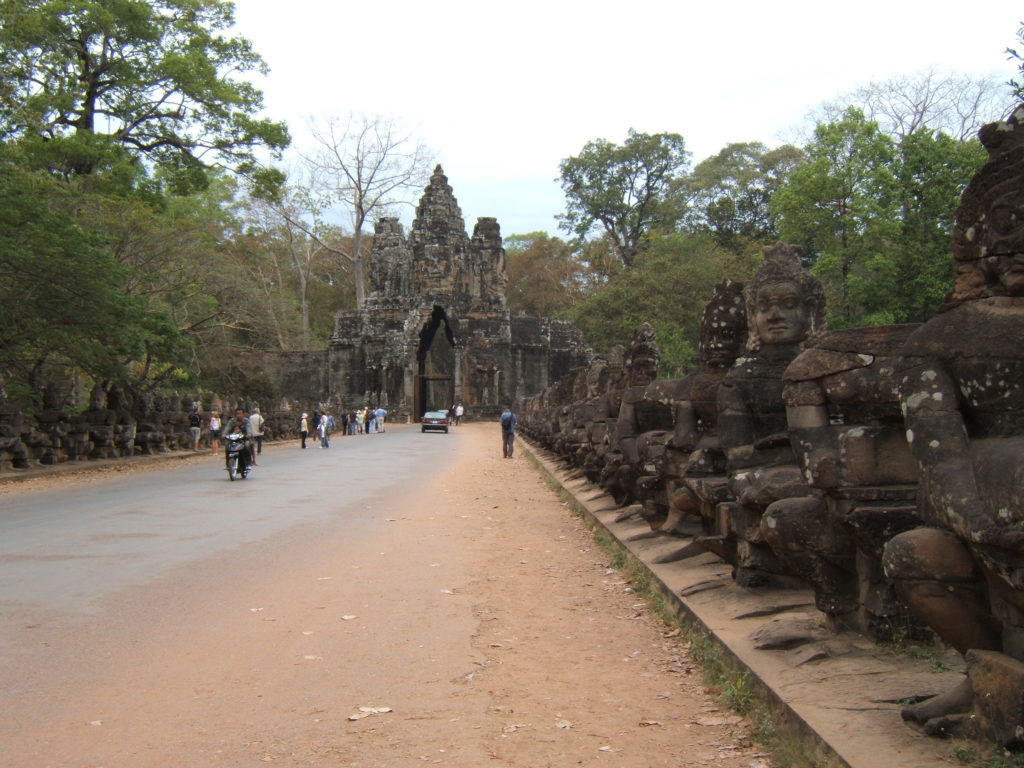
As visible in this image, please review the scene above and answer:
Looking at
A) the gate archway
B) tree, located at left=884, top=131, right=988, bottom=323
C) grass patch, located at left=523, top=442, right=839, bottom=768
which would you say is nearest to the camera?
grass patch, located at left=523, top=442, right=839, bottom=768

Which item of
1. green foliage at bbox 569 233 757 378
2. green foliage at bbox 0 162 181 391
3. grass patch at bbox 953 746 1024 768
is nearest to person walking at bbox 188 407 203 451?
green foliage at bbox 0 162 181 391

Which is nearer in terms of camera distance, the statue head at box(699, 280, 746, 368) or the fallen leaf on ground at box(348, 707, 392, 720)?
the fallen leaf on ground at box(348, 707, 392, 720)

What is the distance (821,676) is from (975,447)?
1.36 m

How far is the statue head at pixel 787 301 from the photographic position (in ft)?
20.0

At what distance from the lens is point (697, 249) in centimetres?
4856

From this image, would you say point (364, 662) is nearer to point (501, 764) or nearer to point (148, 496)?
point (501, 764)

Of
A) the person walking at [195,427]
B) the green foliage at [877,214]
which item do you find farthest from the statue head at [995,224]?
the person walking at [195,427]

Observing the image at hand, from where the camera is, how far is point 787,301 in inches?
240

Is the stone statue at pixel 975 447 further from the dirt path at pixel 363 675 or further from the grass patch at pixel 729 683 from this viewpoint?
the dirt path at pixel 363 675

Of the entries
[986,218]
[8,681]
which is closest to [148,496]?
[8,681]

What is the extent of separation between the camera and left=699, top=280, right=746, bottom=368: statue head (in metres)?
7.51

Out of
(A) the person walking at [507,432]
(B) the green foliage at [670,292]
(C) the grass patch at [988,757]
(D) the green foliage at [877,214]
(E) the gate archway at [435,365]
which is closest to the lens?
(C) the grass patch at [988,757]

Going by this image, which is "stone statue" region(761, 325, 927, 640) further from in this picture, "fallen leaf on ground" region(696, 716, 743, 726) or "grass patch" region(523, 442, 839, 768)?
"fallen leaf on ground" region(696, 716, 743, 726)

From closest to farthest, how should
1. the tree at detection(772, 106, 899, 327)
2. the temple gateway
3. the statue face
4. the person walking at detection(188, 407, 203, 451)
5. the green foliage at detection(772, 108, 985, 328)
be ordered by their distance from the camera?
1. the statue face
2. the green foliage at detection(772, 108, 985, 328)
3. the tree at detection(772, 106, 899, 327)
4. the person walking at detection(188, 407, 203, 451)
5. the temple gateway
